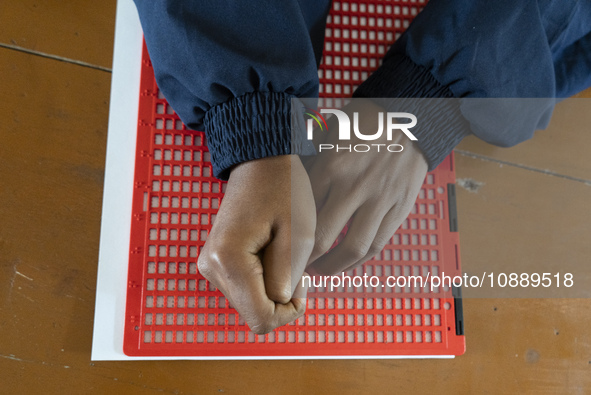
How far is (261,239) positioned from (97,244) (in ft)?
0.81

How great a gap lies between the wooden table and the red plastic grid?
29 millimetres

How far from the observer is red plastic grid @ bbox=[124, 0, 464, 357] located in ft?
1.72

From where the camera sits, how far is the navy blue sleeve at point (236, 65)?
376 mm

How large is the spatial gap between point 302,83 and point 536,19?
0.82 feet

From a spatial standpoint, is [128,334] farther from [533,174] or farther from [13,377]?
[533,174]

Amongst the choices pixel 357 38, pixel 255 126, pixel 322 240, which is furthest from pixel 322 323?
pixel 357 38

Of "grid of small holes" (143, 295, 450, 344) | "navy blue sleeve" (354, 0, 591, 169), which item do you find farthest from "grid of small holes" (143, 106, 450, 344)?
"navy blue sleeve" (354, 0, 591, 169)

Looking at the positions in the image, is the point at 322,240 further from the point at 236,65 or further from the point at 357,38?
the point at 357,38

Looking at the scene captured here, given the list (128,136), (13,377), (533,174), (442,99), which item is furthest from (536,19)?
(13,377)

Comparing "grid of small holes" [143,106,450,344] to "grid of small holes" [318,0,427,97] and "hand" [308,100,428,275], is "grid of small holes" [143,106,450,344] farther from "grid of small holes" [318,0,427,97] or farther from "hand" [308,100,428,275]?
"grid of small holes" [318,0,427,97]

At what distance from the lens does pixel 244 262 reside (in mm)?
397

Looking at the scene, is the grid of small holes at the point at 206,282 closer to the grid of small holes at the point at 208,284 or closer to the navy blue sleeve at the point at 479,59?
the grid of small holes at the point at 208,284

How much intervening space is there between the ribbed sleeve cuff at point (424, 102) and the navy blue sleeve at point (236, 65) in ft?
0.40

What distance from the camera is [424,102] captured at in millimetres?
487
